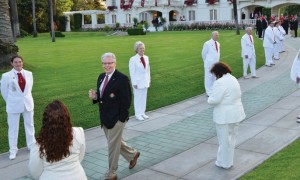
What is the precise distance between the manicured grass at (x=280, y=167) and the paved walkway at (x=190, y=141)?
0.57 feet

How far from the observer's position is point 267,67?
699 inches

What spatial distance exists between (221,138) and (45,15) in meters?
57.9

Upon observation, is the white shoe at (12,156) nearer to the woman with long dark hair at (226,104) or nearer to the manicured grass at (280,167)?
the woman with long dark hair at (226,104)

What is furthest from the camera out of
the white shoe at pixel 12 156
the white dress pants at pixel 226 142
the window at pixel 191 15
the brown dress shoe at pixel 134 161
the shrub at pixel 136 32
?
the window at pixel 191 15

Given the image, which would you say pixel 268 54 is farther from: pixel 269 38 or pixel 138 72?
pixel 138 72

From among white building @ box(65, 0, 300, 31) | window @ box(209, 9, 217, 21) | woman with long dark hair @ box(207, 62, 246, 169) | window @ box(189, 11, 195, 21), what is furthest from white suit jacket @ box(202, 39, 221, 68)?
window @ box(189, 11, 195, 21)

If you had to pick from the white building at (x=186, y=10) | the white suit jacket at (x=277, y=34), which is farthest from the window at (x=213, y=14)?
the white suit jacket at (x=277, y=34)

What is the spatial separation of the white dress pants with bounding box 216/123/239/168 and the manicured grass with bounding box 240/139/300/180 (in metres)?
0.45

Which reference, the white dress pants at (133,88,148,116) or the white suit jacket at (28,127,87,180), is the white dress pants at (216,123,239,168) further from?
the white dress pants at (133,88,148,116)

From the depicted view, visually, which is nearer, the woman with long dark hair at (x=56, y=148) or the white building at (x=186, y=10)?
the woman with long dark hair at (x=56, y=148)

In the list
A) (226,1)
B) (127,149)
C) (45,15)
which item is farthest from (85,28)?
(127,149)

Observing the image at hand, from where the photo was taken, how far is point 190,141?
820 centimetres

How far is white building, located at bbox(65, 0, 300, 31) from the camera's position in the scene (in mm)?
50469

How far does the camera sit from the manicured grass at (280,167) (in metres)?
6.01
